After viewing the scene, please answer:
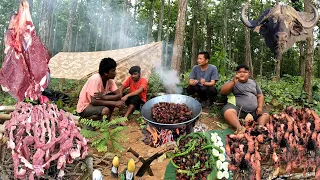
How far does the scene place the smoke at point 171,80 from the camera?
620 centimetres

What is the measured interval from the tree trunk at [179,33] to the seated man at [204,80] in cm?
108

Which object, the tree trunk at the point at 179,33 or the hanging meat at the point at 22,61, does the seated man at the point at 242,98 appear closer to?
the tree trunk at the point at 179,33

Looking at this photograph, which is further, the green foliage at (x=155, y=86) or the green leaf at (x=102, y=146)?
the green foliage at (x=155, y=86)

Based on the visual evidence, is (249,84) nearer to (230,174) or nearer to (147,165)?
(147,165)

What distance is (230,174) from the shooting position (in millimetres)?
1716

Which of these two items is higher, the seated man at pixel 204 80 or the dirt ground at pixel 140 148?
the seated man at pixel 204 80

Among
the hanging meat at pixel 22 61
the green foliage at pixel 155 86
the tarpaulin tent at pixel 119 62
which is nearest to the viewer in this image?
the hanging meat at pixel 22 61

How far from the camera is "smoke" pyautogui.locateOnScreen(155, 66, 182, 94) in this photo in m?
6.20

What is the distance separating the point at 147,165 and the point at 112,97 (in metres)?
1.76

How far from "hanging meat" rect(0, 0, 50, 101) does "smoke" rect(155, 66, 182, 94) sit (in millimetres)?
4012

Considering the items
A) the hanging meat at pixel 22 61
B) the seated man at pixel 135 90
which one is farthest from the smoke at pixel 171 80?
the hanging meat at pixel 22 61

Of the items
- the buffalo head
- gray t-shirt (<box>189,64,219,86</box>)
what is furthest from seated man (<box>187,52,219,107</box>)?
the buffalo head

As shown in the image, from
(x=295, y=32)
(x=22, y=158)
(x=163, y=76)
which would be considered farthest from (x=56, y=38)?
(x=22, y=158)

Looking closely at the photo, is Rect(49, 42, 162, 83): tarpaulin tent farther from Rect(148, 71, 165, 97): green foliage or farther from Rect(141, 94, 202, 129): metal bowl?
Rect(141, 94, 202, 129): metal bowl
